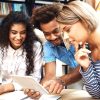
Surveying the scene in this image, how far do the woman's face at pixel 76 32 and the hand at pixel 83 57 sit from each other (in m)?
0.05

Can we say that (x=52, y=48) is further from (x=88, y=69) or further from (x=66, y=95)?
(x=88, y=69)

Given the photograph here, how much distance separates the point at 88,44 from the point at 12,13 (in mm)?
1127

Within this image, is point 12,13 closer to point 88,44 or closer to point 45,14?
point 45,14

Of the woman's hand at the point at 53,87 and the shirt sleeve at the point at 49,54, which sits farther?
the shirt sleeve at the point at 49,54

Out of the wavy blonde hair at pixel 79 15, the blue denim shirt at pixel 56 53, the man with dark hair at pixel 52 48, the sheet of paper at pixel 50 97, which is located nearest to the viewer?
the wavy blonde hair at pixel 79 15

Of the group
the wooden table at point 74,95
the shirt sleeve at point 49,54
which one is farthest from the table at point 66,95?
the shirt sleeve at point 49,54

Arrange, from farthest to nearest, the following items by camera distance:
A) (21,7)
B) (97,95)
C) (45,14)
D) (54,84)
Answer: (21,7) → (45,14) → (54,84) → (97,95)

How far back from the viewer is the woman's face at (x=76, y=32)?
1.43 m

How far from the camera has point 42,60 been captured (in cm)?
242

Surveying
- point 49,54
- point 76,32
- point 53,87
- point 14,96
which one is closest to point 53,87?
point 53,87

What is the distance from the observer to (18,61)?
2414 mm

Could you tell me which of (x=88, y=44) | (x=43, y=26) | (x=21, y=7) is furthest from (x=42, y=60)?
(x=21, y=7)

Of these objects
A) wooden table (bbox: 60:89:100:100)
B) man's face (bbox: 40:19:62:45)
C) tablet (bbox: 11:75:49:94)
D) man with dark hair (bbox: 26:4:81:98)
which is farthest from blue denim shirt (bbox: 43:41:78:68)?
tablet (bbox: 11:75:49:94)

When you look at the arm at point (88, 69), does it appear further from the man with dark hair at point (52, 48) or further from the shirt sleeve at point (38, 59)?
the shirt sleeve at point (38, 59)
